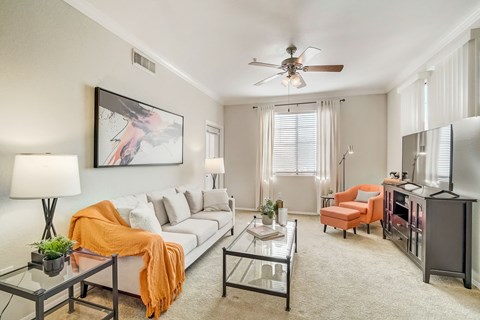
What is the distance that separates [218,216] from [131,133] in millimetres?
1699

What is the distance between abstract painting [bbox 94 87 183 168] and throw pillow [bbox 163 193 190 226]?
2.01 ft

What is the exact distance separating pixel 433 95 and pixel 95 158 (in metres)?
4.51

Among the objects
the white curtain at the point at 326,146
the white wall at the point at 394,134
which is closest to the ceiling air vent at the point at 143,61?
the white curtain at the point at 326,146

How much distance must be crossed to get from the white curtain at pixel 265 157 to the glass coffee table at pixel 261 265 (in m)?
2.85

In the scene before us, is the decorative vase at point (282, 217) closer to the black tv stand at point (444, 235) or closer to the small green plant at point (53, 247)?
the black tv stand at point (444, 235)

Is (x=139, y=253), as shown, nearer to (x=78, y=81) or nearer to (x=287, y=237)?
(x=287, y=237)

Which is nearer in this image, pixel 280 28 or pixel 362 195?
pixel 280 28

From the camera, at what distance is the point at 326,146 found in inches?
212

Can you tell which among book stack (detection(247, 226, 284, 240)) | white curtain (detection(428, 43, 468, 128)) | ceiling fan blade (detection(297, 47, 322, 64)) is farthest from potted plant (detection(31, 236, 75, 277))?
white curtain (detection(428, 43, 468, 128))

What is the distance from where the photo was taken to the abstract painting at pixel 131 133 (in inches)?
101

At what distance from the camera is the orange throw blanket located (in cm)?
192

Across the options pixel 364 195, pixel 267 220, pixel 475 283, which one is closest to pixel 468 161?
pixel 475 283

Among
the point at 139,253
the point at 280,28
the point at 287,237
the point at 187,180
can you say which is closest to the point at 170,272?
the point at 139,253

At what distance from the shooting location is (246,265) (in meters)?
2.76
